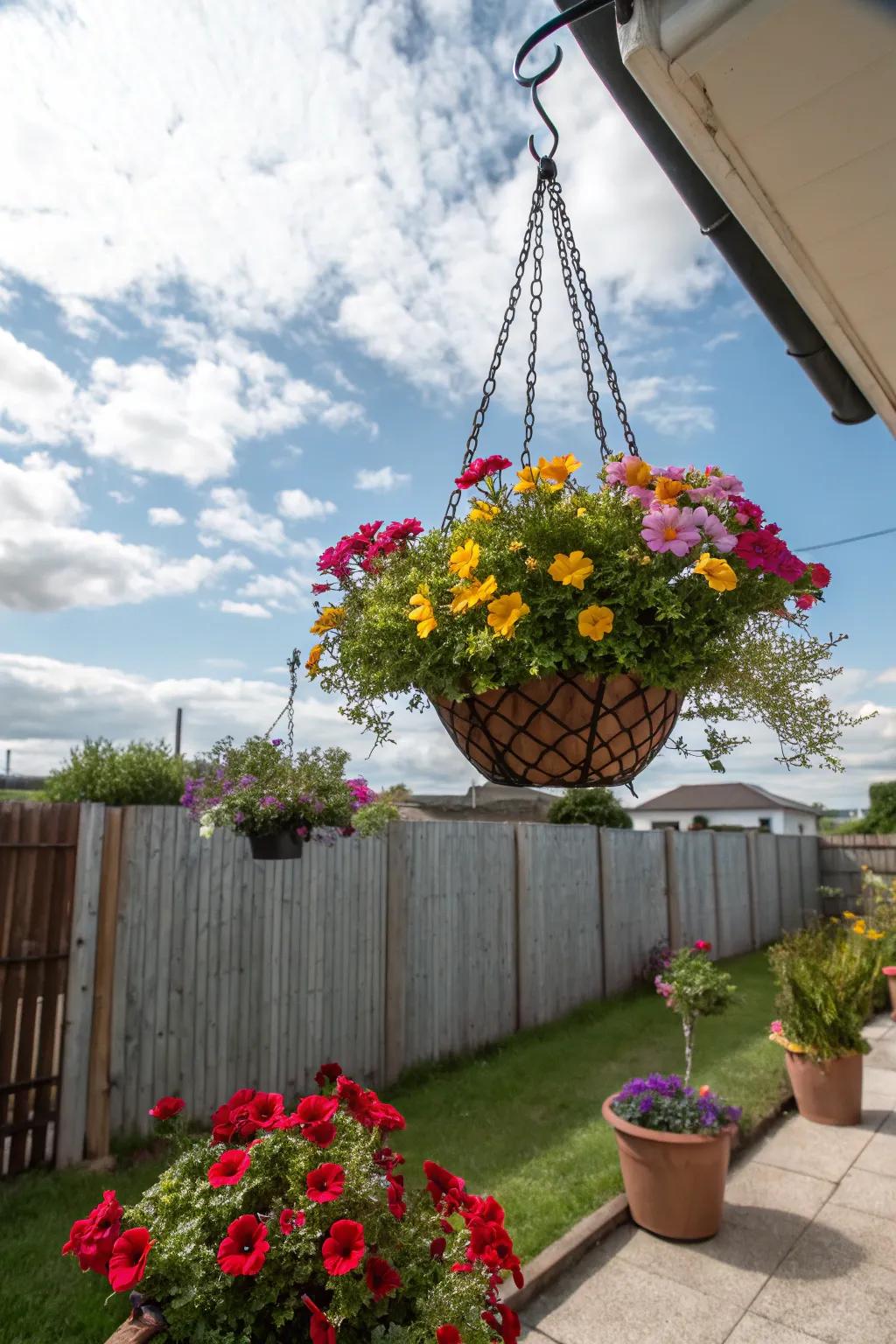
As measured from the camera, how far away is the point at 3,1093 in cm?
380

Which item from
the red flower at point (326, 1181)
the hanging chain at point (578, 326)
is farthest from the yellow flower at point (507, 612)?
the red flower at point (326, 1181)

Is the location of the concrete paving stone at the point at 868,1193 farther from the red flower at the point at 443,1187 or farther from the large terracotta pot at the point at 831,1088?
the red flower at the point at 443,1187

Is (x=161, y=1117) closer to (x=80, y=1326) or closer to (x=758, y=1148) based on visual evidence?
(x=80, y=1326)

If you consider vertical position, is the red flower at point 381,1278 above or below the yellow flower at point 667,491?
below

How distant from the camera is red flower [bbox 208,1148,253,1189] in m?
1.48

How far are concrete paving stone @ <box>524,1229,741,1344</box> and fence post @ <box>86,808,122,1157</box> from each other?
2268 mm

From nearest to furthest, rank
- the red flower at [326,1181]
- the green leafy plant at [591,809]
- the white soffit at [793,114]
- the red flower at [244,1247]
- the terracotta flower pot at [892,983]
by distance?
the white soffit at [793,114] < the red flower at [244,1247] < the red flower at [326,1181] < the terracotta flower pot at [892,983] < the green leafy plant at [591,809]

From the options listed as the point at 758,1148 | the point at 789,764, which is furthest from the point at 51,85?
the point at 758,1148

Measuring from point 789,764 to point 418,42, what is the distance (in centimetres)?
162

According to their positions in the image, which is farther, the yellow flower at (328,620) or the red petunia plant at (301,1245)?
the yellow flower at (328,620)

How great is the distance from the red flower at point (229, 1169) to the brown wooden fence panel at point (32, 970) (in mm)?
2933

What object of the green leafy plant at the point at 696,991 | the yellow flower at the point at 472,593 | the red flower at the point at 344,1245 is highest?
the yellow flower at the point at 472,593

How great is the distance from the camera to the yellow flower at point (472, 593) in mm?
1272

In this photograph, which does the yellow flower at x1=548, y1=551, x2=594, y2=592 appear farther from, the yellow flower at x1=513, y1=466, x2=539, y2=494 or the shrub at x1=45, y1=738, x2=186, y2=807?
the shrub at x1=45, y1=738, x2=186, y2=807
